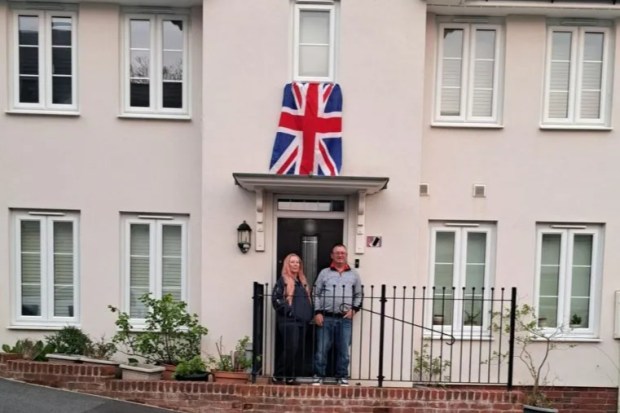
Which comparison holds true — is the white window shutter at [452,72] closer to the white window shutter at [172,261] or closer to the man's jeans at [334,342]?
the man's jeans at [334,342]

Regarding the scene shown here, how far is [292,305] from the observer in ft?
22.4

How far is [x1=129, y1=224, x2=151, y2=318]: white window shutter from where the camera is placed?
7906 mm

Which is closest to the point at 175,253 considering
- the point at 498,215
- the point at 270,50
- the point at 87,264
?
the point at 87,264

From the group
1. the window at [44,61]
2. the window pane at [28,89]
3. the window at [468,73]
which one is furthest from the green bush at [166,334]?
the window at [468,73]

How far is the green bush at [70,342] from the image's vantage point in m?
7.42

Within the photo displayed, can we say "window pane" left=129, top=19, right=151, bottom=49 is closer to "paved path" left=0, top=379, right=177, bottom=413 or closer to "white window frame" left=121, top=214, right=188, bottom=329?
"white window frame" left=121, top=214, right=188, bottom=329

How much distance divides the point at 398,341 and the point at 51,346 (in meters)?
4.76

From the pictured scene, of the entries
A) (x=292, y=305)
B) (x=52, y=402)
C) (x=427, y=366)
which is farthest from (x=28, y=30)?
(x=427, y=366)

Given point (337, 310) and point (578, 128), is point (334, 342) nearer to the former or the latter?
point (337, 310)

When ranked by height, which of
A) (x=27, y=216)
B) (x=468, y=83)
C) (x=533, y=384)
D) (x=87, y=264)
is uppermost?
(x=468, y=83)

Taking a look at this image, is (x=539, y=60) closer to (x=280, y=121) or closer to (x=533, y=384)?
(x=280, y=121)

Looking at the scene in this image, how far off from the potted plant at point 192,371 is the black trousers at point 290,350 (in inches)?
39.5

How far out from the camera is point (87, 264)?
7746mm

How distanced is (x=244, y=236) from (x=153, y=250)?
5.14 ft
